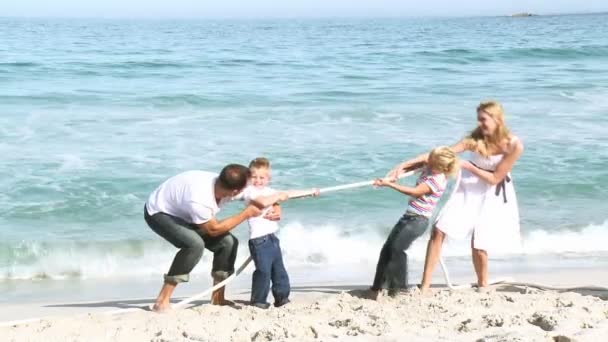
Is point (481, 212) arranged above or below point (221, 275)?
above

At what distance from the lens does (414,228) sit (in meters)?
6.53

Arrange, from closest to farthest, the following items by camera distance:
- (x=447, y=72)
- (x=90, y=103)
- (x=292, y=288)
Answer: (x=292, y=288) < (x=90, y=103) < (x=447, y=72)

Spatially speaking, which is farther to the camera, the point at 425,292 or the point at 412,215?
the point at 425,292

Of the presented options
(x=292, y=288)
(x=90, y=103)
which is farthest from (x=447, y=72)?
(x=292, y=288)

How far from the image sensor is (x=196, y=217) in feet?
20.0

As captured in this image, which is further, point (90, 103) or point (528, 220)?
point (90, 103)

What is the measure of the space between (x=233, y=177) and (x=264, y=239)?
80 cm

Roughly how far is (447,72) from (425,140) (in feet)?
48.3

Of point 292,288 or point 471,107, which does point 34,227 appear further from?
point 471,107

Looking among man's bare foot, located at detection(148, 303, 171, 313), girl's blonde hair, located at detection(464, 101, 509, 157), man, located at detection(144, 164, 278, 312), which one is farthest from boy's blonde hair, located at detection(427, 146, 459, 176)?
man's bare foot, located at detection(148, 303, 171, 313)

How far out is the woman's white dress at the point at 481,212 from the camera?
21.7ft

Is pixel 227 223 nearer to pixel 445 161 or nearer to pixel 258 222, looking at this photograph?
pixel 258 222

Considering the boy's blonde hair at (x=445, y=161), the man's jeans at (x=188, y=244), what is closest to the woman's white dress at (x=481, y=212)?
the boy's blonde hair at (x=445, y=161)

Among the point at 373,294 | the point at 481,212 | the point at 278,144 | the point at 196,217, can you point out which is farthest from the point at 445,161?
the point at 278,144
